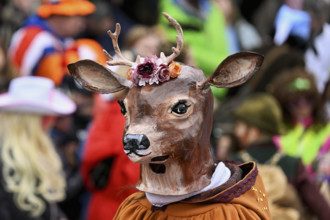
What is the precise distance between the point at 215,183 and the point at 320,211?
6.72ft

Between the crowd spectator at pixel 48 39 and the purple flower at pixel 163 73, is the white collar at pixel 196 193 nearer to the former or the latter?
the purple flower at pixel 163 73

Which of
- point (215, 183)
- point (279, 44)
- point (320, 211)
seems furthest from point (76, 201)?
point (215, 183)

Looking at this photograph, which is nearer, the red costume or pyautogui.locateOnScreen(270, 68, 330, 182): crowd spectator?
the red costume

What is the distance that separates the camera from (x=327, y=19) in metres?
7.55

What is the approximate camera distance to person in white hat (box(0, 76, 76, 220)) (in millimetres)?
4867

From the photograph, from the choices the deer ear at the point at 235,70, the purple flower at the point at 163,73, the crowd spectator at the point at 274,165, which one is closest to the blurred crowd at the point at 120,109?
the crowd spectator at the point at 274,165

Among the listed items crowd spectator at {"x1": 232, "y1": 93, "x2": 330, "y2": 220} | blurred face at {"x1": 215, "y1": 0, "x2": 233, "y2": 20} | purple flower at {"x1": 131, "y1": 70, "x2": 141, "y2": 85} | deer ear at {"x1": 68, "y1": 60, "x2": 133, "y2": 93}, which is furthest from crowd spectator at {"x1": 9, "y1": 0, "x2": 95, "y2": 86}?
purple flower at {"x1": 131, "y1": 70, "x2": 141, "y2": 85}

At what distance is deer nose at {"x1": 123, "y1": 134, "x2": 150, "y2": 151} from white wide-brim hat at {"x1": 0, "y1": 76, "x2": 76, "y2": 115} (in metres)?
2.89

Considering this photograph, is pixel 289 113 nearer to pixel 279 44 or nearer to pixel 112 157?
pixel 112 157

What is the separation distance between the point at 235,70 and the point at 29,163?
279 centimetres

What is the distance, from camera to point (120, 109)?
3762 mm

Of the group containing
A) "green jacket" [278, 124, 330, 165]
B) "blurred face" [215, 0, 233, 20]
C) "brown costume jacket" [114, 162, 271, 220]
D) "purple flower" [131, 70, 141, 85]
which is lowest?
"blurred face" [215, 0, 233, 20]

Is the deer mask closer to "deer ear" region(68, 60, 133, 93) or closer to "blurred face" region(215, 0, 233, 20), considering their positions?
"deer ear" region(68, 60, 133, 93)

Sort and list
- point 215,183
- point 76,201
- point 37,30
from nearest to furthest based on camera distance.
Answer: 1. point 215,183
2. point 76,201
3. point 37,30
